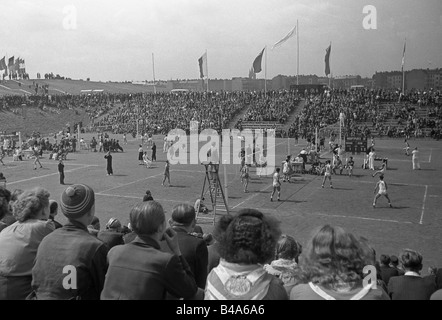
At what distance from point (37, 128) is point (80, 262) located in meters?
59.9

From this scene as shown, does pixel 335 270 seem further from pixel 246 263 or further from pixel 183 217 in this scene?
pixel 183 217

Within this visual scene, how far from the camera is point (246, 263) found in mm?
3342

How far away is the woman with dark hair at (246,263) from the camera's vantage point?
3227 mm

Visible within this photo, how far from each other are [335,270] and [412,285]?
9.66ft

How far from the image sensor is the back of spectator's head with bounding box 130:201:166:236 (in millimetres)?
3799

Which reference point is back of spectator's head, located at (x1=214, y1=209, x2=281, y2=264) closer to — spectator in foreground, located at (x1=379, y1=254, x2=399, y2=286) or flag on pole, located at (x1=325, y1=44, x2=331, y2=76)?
spectator in foreground, located at (x1=379, y1=254, x2=399, y2=286)

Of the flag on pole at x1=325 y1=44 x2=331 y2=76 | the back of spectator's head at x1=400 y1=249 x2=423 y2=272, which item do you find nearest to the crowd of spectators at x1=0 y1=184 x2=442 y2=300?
the back of spectator's head at x1=400 y1=249 x2=423 y2=272

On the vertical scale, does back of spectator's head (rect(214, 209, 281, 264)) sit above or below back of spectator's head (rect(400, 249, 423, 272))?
above

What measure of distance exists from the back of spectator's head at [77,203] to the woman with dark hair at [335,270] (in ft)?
6.66

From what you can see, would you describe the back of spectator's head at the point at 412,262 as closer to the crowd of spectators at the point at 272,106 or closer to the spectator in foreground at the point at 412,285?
the spectator in foreground at the point at 412,285

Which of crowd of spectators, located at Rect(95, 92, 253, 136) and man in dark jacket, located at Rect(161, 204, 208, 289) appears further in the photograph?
crowd of spectators, located at Rect(95, 92, 253, 136)
